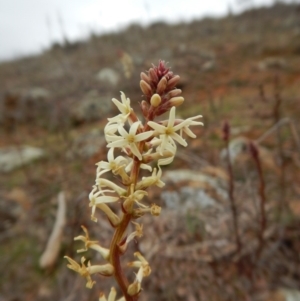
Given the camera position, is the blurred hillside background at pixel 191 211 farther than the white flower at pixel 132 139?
Yes

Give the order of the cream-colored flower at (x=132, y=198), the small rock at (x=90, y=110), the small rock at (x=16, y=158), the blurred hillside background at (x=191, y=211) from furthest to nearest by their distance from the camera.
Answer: the small rock at (x=90, y=110)
the small rock at (x=16, y=158)
the blurred hillside background at (x=191, y=211)
the cream-colored flower at (x=132, y=198)

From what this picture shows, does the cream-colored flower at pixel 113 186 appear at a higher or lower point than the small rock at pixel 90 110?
higher

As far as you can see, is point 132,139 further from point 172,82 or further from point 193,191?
point 193,191

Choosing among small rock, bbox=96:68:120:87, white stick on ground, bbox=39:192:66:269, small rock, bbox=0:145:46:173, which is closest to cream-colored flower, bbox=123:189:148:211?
white stick on ground, bbox=39:192:66:269

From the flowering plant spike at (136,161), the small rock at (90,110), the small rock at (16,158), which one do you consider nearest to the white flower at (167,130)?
the flowering plant spike at (136,161)

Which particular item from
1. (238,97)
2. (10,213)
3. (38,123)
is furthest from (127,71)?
(38,123)

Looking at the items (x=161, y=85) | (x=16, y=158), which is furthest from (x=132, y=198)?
(x=16, y=158)

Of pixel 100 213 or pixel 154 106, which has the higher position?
pixel 154 106

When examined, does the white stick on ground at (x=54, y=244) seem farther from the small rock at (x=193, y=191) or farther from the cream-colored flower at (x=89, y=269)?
the cream-colored flower at (x=89, y=269)

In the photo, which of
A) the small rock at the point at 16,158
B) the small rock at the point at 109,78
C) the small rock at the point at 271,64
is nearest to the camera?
the small rock at the point at 16,158

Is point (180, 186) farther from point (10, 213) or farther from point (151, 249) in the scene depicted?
point (10, 213)

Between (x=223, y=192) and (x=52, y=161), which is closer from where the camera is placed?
(x=223, y=192)
